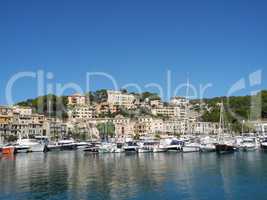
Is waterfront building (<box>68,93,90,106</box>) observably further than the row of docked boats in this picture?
Yes

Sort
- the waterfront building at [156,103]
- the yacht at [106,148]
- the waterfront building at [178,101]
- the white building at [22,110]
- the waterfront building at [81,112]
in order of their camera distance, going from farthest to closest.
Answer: the waterfront building at [178,101], the waterfront building at [156,103], the waterfront building at [81,112], the white building at [22,110], the yacht at [106,148]

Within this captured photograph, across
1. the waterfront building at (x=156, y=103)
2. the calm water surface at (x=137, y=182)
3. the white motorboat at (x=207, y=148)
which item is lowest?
the calm water surface at (x=137, y=182)

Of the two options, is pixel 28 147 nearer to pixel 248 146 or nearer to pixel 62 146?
pixel 62 146

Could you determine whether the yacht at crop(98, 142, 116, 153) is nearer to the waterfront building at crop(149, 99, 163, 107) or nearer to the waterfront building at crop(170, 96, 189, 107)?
the waterfront building at crop(149, 99, 163, 107)

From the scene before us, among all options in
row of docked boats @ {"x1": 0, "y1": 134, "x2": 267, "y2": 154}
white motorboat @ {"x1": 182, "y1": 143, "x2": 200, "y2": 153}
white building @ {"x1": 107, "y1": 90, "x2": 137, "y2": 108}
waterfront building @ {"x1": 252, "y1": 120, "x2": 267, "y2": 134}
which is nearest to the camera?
row of docked boats @ {"x1": 0, "y1": 134, "x2": 267, "y2": 154}

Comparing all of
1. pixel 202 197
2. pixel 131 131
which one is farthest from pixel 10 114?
pixel 202 197

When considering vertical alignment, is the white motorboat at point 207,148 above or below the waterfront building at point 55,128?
below

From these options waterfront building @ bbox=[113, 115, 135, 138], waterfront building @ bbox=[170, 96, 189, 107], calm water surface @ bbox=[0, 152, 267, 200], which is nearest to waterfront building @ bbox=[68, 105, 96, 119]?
waterfront building @ bbox=[113, 115, 135, 138]

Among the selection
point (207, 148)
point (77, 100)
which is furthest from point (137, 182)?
point (77, 100)

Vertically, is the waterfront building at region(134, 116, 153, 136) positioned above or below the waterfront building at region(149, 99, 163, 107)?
below

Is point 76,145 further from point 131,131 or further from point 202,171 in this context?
point 202,171

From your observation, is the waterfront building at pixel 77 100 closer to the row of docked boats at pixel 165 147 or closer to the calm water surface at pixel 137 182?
the row of docked boats at pixel 165 147

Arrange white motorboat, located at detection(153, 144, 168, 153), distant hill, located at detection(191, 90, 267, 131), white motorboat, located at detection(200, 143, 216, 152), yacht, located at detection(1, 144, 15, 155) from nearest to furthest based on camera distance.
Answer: white motorboat, located at detection(200, 143, 216, 152)
white motorboat, located at detection(153, 144, 168, 153)
yacht, located at detection(1, 144, 15, 155)
distant hill, located at detection(191, 90, 267, 131)

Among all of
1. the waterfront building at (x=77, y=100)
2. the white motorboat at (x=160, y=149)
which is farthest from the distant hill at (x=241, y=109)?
the white motorboat at (x=160, y=149)
